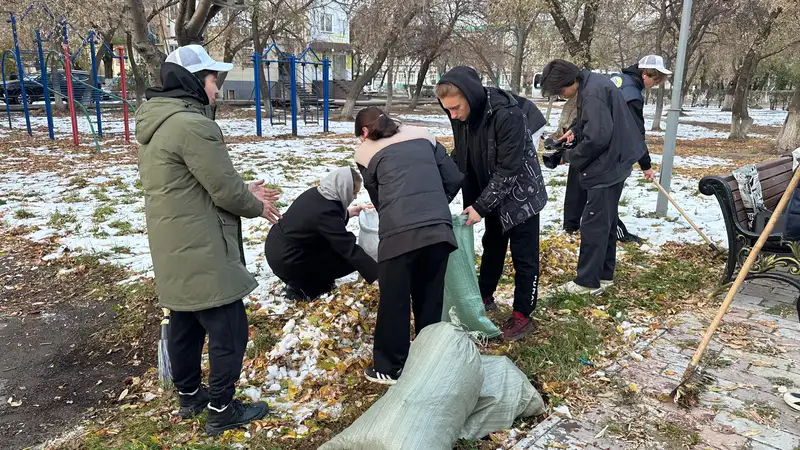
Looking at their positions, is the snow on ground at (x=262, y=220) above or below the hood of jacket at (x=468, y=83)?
below

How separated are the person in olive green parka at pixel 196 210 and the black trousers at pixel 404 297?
67 cm

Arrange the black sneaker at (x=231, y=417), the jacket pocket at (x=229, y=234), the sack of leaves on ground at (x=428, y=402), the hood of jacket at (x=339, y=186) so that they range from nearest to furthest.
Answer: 1. the sack of leaves on ground at (x=428, y=402)
2. the jacket pocket at (x=229, y=234)
3. the black sneaker at (x=231, y=417)
4. the hood of jacket at (x=339, y=186)

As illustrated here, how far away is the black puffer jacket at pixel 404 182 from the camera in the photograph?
2.65m

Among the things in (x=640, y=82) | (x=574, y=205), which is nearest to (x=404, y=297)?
(x=574, y=205)

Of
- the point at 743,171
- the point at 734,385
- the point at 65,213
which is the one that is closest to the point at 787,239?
the point at 743,171

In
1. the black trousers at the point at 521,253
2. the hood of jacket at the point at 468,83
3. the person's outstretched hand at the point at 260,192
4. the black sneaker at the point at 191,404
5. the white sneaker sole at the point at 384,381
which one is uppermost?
the hood of jacket at the point at 468,83

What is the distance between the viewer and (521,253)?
3436mm

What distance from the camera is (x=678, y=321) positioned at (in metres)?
3.79

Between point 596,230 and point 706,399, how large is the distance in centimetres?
142

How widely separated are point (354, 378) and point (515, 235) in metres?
1.25

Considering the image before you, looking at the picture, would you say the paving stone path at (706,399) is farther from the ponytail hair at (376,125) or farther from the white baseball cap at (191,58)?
the white baseball cap at (191,58)

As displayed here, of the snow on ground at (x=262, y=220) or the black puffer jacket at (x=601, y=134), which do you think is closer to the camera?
the snow on ground at (x=262, y=220)

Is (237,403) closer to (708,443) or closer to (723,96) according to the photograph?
(708,443)

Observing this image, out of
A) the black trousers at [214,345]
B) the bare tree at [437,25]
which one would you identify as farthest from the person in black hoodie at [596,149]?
the bare tree at [437,25]
